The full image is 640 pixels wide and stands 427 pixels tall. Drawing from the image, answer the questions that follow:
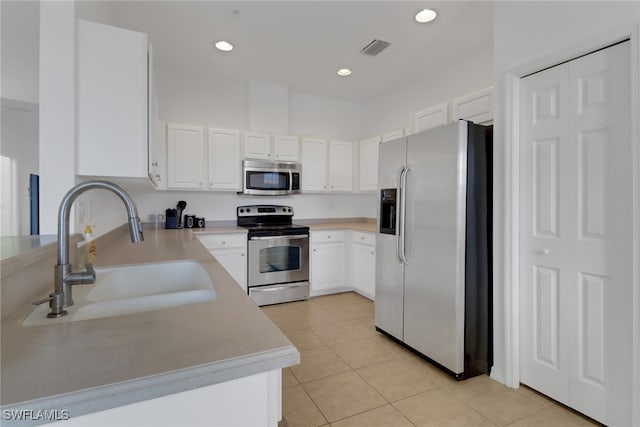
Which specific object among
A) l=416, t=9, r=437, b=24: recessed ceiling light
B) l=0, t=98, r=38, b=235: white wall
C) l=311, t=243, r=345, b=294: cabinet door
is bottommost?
l=311, t=243, r=345, b=294: cabinet door

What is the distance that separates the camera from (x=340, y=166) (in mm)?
4504

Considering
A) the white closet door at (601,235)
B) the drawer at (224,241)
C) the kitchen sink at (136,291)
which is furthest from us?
the drawer at (224,241)

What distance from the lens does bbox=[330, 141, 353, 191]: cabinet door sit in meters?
4.45

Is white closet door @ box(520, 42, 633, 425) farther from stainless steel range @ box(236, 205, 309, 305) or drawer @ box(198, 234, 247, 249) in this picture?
drawer @ box(198, 234, 247, 249)

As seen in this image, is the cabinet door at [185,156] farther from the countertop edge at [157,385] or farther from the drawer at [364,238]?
the countertop edge at [157,385]

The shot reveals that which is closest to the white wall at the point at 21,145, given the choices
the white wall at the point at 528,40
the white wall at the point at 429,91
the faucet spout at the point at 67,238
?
the faucet spout at the point at 67,238

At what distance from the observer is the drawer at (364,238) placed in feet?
12.2

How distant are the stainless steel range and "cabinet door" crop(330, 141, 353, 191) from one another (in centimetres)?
98

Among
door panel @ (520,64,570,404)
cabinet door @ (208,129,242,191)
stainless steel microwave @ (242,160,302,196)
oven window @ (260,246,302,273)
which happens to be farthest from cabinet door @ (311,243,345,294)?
door panel @ (520,64,570,404)

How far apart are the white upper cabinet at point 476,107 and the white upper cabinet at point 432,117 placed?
12 centimetres

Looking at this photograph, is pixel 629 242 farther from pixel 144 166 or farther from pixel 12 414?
pixel 144 166

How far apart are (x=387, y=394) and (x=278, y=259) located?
2154mm

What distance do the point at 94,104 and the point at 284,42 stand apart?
211 cm

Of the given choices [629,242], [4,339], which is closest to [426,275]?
[629,242]
